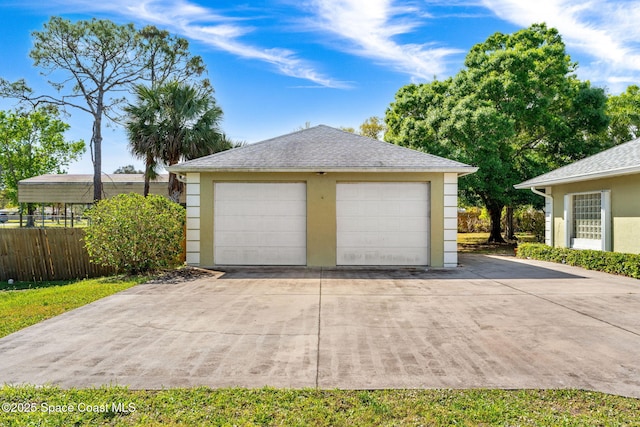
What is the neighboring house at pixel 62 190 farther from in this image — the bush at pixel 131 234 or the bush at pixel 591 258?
the bush at pixel 591 258

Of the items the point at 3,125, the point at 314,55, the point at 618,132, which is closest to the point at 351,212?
the point at 314,55

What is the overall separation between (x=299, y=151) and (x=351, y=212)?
7.87 ft

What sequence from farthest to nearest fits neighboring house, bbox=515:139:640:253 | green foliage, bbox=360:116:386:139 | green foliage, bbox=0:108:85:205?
1. green foliage, bbox=360:116:386:139
2. green foliage, bbox=0:108:85:205
3. neighboring house, bbox=515:139:640:253

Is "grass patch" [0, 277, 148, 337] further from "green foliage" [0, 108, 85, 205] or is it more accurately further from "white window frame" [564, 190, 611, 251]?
"green foliage" [0, 108, 85, 205]

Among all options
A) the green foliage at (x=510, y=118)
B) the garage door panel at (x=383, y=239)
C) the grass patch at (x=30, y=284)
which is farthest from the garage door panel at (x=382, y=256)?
the grass patch at (x=30, y=284)

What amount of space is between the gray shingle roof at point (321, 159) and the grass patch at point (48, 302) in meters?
3.39

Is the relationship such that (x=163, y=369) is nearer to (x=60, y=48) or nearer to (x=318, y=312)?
(x=318, y=312)

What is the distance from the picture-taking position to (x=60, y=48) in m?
23.9

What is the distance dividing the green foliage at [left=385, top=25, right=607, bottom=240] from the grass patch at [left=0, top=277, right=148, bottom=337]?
1326cm

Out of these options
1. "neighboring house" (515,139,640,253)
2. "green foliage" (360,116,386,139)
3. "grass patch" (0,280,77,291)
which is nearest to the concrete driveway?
"neighboring house" (515,139,640,253)

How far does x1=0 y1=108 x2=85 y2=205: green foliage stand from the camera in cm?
3391

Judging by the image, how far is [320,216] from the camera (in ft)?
34.1

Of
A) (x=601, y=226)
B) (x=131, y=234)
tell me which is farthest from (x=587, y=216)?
(x=131, y=234)

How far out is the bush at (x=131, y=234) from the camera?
9172 mm
